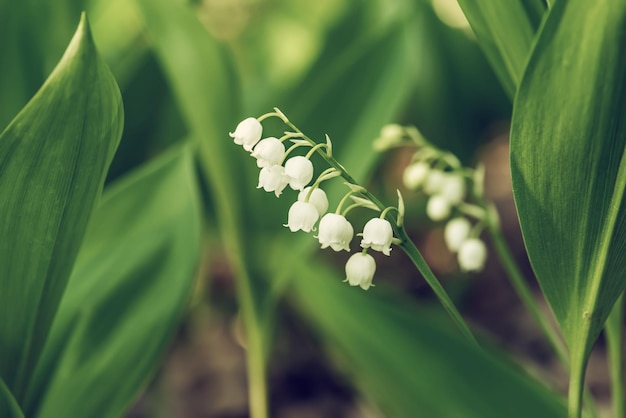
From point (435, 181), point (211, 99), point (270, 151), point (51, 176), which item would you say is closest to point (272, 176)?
point (270, 151)

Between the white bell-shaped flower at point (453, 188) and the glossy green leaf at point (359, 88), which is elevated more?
the glossy green leaf at point (359, 88)

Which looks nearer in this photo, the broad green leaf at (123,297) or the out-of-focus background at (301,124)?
the broad green leaf at (123,297)

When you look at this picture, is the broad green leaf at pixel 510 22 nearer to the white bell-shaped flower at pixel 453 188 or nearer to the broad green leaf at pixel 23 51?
the white bell-shaped flower at pixel 453 188

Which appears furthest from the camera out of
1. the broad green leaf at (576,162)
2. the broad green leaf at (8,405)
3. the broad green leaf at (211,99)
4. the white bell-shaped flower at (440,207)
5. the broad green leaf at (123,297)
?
the broad green leaf at (211,99)

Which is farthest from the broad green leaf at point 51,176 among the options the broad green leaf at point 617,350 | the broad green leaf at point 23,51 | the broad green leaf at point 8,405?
the broad green leaf at point 617,350

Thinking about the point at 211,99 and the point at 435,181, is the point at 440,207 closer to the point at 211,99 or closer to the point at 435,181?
the point at 435,181

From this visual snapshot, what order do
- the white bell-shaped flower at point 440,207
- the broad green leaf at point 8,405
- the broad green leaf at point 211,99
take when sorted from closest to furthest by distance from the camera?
the broad green leaf at point 8,405
the white bell-shaped flower at point 440,207
the broad green leaf at point 211,99

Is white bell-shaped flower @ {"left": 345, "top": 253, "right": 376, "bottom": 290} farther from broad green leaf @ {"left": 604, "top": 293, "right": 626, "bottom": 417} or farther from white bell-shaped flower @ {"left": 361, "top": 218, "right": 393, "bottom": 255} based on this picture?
broad green leaf @ {"left": 604, "top": 293, "right": 626, "bottom": 417}
